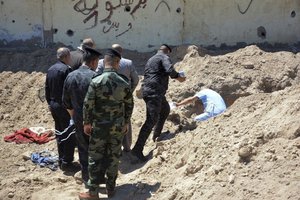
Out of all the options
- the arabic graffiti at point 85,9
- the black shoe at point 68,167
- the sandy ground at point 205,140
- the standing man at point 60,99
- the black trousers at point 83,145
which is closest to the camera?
the sandy ground at point 205,140

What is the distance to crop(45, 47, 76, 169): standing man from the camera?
7.55 meters

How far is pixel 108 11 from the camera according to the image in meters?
12.8

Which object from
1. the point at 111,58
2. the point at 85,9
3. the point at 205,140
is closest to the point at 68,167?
the point at 205,140

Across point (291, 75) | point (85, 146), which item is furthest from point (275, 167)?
point (291, 75)

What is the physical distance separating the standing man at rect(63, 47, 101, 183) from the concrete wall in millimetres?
6389

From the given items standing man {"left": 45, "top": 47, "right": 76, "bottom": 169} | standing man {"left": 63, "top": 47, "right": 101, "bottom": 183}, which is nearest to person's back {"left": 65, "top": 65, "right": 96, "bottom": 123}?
standing man {"left": 63, "top": 47, "right": 101, "bottom": 183}

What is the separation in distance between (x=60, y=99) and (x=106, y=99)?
1.84 meters

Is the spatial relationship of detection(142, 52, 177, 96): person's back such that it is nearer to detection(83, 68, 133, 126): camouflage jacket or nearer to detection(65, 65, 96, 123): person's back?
detection(65, 65, 96, 123): person's back

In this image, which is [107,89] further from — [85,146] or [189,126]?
[189,126]

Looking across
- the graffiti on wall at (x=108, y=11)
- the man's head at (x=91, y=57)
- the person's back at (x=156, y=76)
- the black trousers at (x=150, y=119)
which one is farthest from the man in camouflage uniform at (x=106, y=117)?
the graffiti on wall at (x=108, y=11)

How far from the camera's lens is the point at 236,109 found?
743 centimetres

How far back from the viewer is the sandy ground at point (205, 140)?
17.9ft

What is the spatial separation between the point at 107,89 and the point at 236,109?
2.33 m

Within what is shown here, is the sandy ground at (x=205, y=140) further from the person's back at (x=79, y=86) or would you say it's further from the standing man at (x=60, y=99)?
the person's back at (x=79, y=86)
